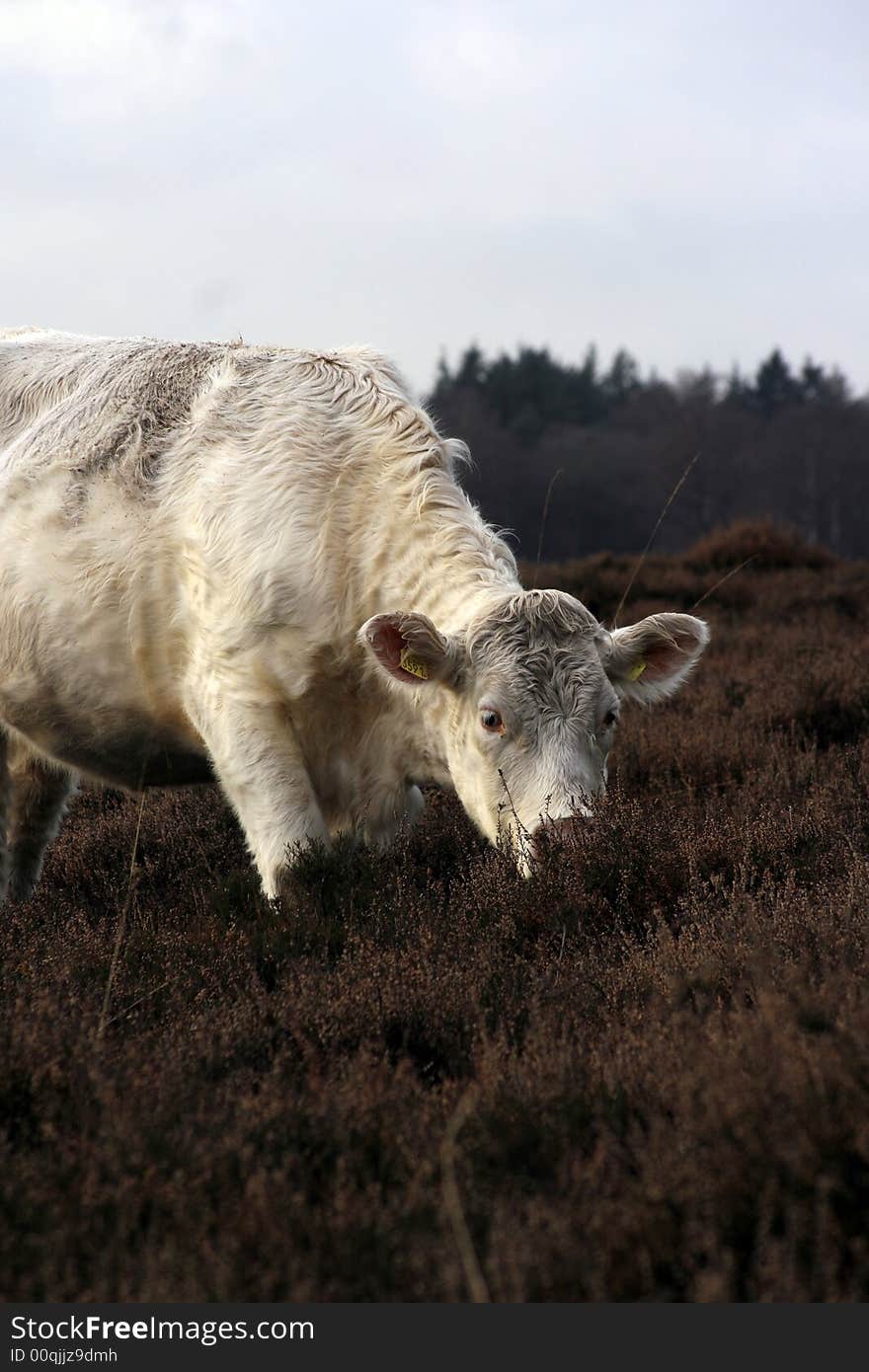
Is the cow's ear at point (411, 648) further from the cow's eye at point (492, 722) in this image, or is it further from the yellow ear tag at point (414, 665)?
the cow's eye at point (492, 722)

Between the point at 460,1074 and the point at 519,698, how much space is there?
1.57 meters

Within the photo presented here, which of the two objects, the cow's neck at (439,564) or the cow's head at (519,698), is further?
the cow's neck at (439,564)

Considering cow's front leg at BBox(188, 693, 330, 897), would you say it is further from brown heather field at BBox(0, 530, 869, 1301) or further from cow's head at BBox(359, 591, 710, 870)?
cow's head at BBox(359, 591, 710, 870)

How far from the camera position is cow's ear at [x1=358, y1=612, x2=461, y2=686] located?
15.0 ft

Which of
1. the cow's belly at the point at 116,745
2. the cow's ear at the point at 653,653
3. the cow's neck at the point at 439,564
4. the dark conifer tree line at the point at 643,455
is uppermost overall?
the cow's neck at the point at 439,564

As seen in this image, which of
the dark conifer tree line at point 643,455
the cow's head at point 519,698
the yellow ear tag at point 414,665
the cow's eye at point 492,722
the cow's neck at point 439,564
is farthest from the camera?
the dark conifer tree line at point 643,455

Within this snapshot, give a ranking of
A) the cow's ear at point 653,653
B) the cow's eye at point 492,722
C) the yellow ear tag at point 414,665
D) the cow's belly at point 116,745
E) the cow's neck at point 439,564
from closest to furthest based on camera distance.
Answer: the cow's eye at point 492,722
the yellow ear tag at point 414,665
the cow's ear at point 653,653
the cow's neck at point 439,564
the cow's belly at point 116,745

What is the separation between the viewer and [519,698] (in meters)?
4.50

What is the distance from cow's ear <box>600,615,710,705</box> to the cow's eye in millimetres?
508

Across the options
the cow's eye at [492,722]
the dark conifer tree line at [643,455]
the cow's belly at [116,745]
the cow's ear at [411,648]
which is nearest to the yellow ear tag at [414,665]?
the cow's ear at [411,648]

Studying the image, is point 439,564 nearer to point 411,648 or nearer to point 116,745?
point 411,648

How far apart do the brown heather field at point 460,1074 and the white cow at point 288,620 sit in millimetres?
364

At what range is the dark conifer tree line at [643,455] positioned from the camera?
53.3 metres

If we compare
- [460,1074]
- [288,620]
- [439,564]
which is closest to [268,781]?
[288,620]
